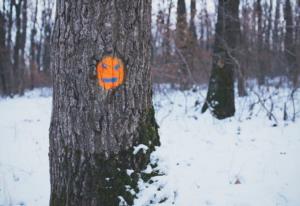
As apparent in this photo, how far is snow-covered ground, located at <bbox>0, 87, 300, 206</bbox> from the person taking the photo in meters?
2.46

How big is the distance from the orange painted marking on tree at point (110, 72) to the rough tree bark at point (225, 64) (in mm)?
4705

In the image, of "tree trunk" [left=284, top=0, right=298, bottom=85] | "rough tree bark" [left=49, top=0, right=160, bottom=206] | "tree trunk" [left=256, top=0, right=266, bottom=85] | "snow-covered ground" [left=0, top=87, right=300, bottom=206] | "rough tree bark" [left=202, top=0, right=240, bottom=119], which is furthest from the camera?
"tree trunk" [left=256, top=0, right=266, bottom=85]

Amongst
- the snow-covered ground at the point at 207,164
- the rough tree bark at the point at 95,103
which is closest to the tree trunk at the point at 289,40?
the snow-covered ground at the point at 207,164

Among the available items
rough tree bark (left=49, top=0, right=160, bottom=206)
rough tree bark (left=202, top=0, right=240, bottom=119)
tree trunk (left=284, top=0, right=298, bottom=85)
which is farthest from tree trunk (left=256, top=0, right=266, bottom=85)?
rough tree bark (left=49, top=0, right=160, bottom=206)

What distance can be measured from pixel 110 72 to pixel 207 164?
6.69 feet

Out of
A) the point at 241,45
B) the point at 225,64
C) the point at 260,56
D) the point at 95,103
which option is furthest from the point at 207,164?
the point at 260,56

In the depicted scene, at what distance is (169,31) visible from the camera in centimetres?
927

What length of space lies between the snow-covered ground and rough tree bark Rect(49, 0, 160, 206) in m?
0.32

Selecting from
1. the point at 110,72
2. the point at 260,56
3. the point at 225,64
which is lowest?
the point at 110,72

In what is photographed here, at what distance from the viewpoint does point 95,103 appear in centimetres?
185

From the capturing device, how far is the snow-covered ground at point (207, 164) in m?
2.46

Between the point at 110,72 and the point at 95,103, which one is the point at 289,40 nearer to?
the point at 110,72

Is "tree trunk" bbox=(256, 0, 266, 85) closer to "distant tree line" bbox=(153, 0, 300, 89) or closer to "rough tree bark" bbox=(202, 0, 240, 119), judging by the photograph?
"distant tree line" bbox=(153, 0, 300, 89)

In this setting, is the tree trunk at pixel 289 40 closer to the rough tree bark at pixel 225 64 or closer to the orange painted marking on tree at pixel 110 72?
the rough tree bark at pixel 225 64
